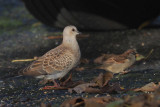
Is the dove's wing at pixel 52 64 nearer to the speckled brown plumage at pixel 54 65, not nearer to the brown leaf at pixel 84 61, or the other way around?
the speckled brown plumage at pixel 54 65

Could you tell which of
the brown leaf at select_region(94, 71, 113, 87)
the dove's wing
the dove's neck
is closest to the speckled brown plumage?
the dove's wing

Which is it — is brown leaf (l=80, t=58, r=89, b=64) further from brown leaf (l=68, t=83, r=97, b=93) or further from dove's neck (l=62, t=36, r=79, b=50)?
brown leaf (l=68, t=83, r=97, b=93)

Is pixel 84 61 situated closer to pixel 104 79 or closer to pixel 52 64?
pixel 52 64

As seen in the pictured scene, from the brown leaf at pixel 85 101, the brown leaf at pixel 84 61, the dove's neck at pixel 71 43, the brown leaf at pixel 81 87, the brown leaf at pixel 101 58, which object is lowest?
the brown leaf at pixel 84 61

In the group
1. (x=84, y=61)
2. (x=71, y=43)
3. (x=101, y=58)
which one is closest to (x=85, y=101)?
(x=71, y=43)

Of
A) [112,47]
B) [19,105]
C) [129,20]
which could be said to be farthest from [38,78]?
[129,20]

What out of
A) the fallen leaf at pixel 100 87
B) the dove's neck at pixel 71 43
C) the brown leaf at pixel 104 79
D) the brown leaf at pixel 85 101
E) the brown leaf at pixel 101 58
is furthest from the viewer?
the brown leaf at pixel 101 58

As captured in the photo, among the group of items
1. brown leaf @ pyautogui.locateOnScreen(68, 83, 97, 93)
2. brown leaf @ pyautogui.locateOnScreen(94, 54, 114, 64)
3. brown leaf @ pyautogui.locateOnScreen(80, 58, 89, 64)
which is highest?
brown leaf @ pyautogui.locateOnScreen(68, 83, 97, 93)

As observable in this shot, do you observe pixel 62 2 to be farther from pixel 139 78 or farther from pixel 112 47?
pixel 139 78

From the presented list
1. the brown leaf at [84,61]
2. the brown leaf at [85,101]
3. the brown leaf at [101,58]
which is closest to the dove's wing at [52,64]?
the brown leaf at [101,58]

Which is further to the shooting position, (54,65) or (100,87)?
(54,65)

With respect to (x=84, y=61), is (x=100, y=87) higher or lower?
higher
